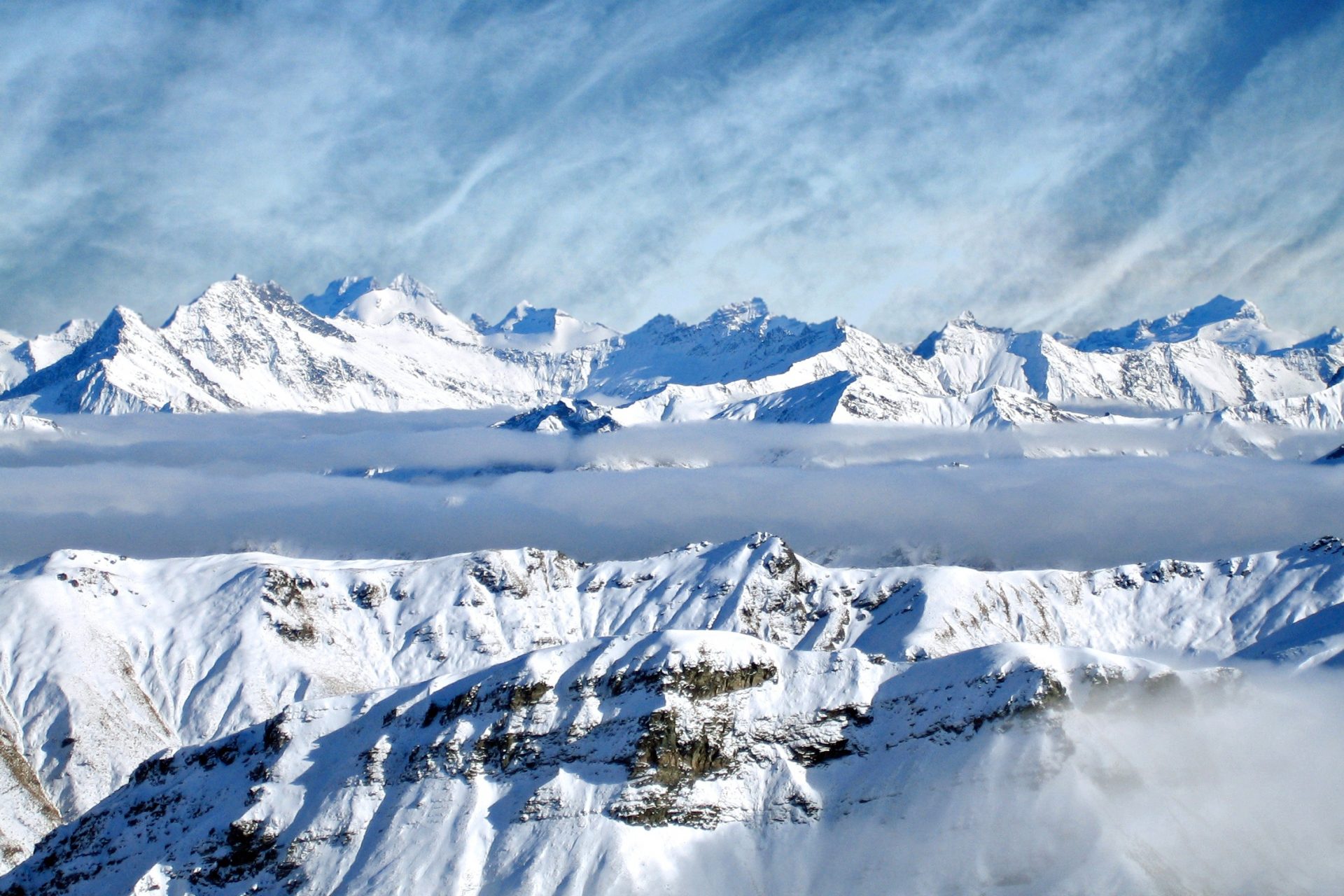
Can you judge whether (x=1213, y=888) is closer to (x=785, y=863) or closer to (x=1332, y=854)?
(x=1332, y=854)

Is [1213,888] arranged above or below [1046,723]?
below

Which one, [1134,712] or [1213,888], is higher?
[1134,712]

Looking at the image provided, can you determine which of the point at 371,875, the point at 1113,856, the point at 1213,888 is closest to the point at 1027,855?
the point at 1113,856

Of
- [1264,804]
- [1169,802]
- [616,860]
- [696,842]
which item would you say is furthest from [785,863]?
[1264,804]

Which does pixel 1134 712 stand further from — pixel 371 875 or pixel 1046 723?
pixel 371 875

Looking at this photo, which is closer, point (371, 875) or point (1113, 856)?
point (1113, 856)

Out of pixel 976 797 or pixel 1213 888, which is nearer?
pixel 1213 888

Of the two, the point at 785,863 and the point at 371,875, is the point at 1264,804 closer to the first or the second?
the point at 785,863
